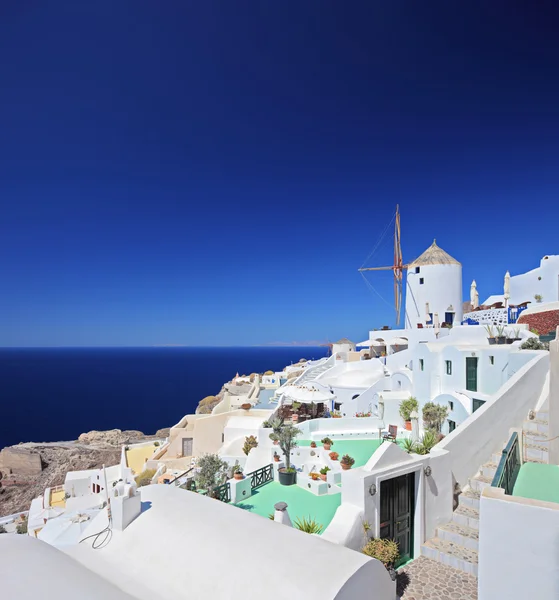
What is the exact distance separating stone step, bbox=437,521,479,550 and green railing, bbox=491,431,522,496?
2.01 meters

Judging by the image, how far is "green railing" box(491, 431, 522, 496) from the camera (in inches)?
228

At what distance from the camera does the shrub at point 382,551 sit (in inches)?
280

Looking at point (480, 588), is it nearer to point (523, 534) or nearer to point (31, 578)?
point (523, 534)

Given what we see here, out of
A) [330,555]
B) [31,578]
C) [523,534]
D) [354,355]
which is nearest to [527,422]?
[523,534]

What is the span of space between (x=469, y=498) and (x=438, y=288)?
22514mm

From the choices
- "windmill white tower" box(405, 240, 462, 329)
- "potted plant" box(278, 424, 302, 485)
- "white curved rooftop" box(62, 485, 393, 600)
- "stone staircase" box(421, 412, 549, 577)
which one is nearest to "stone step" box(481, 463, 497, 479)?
"stone staircase" box(421, 412, 549, 577)

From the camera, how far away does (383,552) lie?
7.13 m

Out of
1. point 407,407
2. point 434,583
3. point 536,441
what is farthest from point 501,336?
point 434,583

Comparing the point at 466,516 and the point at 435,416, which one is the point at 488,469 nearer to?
the point at 466,516

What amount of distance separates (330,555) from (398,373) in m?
17.6

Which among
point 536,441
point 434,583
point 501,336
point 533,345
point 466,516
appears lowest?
point 434,583

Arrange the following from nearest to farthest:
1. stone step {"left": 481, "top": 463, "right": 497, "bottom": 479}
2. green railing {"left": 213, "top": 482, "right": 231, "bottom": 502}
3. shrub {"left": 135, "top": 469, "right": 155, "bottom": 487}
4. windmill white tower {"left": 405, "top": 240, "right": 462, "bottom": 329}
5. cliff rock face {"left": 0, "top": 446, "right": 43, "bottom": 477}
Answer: stone step {"left": 481, "top": 463, "right": 497, "bottom": 479}, green railing {"left": 213, "top": 482, "right": 231, "bottom": 502}, shrub {"left": 135, "top": 469, "right": 155, "bottom": 487}, windmill white tower {"left": 405, "top": 240, "right": 462, "bottom": 329}, cliff rock face {"left": 0, "top": 446, "right": 43, "bottom": 477}

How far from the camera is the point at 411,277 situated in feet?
101

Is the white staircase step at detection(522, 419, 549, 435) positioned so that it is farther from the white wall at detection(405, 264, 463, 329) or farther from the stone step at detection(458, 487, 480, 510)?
the white wall at detection(405, 264, 463, 329)
